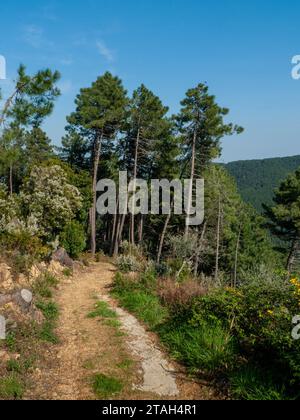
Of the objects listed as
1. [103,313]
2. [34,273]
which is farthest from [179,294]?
[34,273]

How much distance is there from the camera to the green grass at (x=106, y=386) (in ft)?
19.8

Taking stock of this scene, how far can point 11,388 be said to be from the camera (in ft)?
19.5

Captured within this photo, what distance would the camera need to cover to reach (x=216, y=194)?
2684 cm

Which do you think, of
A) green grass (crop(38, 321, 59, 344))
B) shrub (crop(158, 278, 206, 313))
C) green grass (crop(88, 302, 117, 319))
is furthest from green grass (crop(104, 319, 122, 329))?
shrub (crop(158, 278, 206, 313))

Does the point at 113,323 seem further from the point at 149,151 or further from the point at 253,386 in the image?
the point at 149,151

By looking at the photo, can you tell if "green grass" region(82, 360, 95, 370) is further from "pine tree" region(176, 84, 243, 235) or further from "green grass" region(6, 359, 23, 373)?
"pine tree" region(176, 84, 243, 235)

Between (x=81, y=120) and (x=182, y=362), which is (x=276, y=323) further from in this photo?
(x=81, y=120)

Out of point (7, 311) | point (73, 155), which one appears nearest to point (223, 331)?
point (7, 311)

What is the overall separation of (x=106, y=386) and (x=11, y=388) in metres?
1.64

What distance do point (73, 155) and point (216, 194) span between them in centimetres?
1470

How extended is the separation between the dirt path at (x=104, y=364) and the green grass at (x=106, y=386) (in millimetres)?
98

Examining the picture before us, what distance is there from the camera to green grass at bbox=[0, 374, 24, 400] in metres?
5.83

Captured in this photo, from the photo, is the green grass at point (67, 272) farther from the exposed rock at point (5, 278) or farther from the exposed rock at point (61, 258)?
the exposed rock at point (5, 278)

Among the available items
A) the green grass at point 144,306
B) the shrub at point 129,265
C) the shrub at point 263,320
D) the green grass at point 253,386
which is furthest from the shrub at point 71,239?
the green grass at point 253,386
